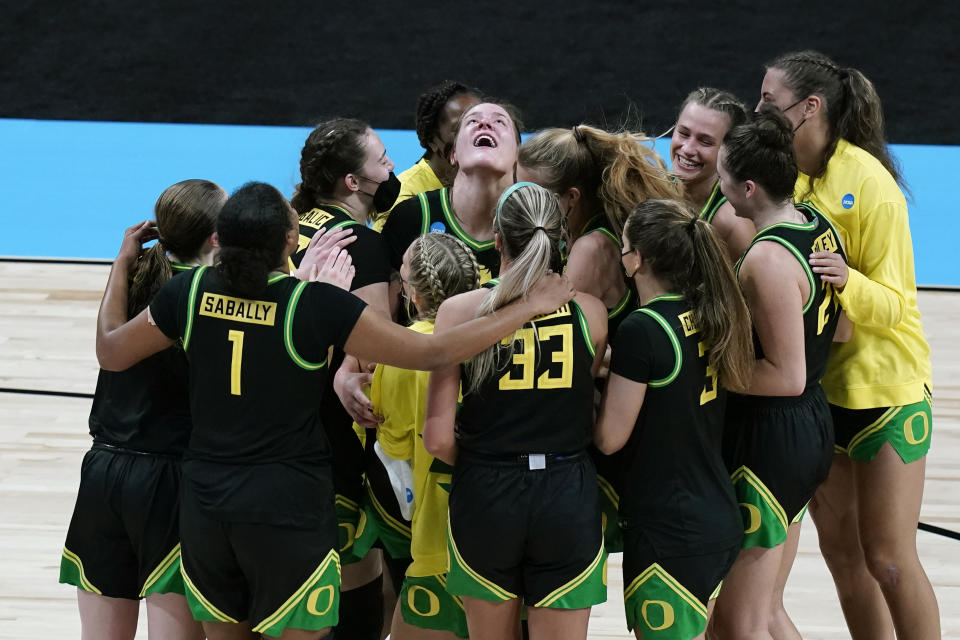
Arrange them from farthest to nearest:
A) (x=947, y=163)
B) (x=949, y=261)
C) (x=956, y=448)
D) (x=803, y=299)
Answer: (x=947, y=163)
(x=949, y=261)
(x=956, y=448)
(x=803, y=299)

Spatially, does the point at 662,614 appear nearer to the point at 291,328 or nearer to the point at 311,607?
the point at 311,607

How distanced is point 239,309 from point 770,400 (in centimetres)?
146

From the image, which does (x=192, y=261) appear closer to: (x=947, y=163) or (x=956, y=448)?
(x=956, y=448)

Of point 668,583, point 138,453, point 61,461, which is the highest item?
point 138,453

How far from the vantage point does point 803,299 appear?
318cm

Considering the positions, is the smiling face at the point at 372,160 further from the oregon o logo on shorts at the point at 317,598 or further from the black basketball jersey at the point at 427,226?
the oregon o logo on shorts at the point at 317,598

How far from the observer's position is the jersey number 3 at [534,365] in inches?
117

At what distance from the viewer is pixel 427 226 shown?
379cm

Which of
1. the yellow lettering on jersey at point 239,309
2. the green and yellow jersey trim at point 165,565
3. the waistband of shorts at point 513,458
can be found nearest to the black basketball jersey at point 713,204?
the waistband of shorts at point 513,458

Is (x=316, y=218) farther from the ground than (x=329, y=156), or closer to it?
closer to it

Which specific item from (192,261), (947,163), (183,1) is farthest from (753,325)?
(183,1)

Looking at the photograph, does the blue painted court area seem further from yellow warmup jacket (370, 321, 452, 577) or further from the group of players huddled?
yellow warmup jacket (370, 321, 452, 577)

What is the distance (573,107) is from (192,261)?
824cm

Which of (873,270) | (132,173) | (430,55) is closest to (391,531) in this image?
(873,270)
